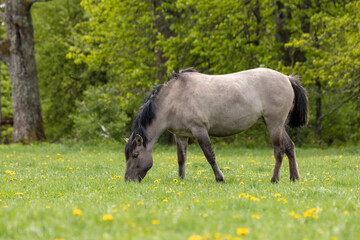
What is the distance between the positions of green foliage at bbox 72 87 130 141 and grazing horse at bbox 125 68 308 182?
533 inches

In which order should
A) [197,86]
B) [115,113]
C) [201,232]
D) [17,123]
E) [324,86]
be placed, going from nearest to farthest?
[201,232] < [197,86] < [17,123] < [324,86] < [115,113]

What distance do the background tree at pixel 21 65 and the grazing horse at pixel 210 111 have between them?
43.6ft

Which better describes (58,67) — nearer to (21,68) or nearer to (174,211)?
(21,68)

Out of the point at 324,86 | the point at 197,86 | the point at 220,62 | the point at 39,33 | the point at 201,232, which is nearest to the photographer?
the point at 201,232

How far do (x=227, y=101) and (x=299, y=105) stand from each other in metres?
1.83

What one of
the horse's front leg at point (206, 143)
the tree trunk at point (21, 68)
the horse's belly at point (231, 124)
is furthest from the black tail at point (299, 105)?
the tree trunk at point (21, 68)

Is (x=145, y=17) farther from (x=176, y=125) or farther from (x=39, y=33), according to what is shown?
(x=39, y=33)

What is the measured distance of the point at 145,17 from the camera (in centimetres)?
1803

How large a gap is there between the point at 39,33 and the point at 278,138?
1012 inches

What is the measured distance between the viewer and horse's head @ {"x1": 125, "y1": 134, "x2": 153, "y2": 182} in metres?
7.94

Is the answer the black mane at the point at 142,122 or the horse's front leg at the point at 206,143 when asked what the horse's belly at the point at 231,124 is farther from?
the black mane at the point at 142,122

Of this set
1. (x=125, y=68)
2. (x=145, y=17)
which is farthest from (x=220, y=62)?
(x=125, y=68)

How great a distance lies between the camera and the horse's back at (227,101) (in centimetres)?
794

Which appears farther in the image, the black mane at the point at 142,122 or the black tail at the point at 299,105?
the black tail at the point at 299,105
